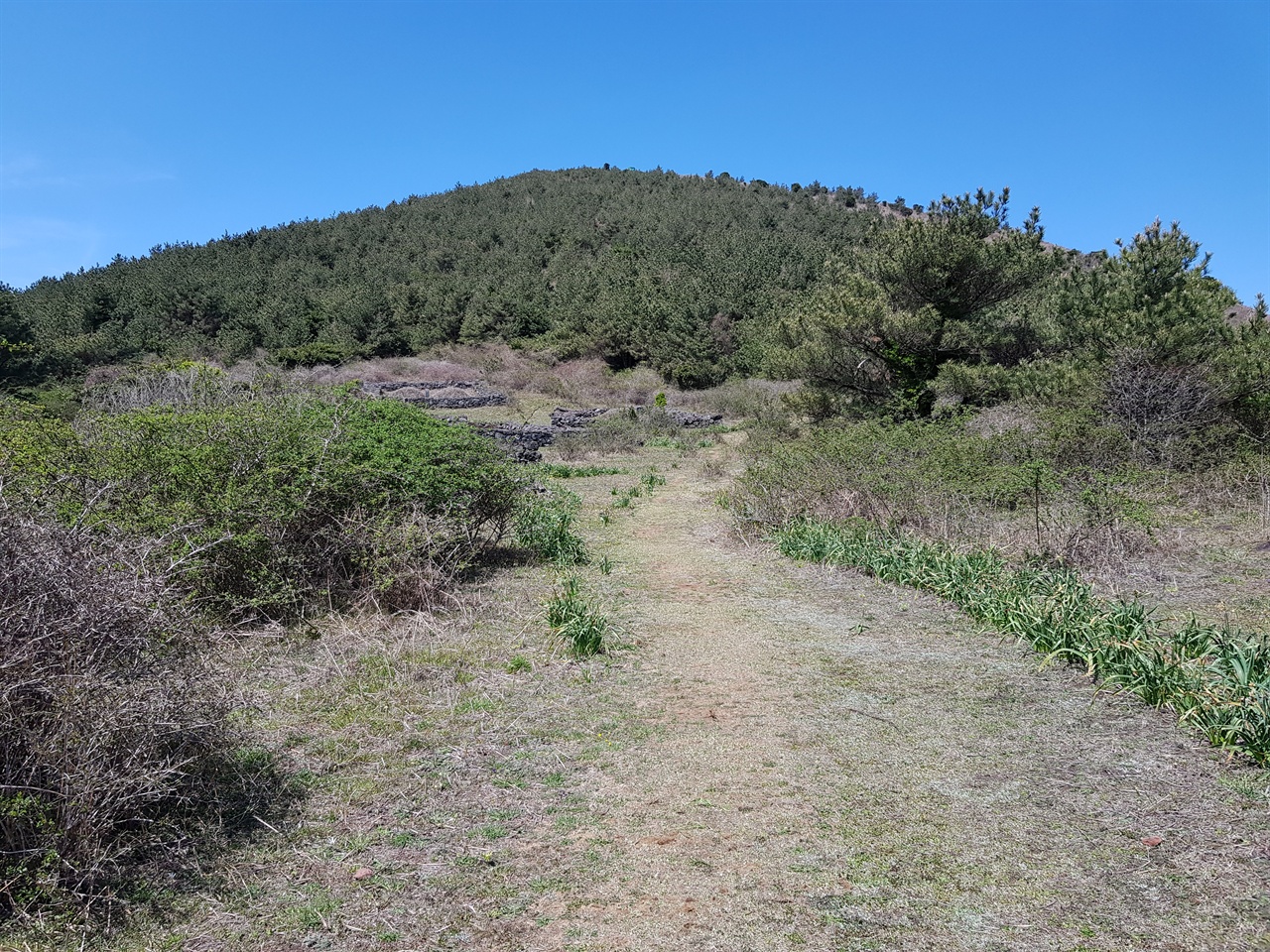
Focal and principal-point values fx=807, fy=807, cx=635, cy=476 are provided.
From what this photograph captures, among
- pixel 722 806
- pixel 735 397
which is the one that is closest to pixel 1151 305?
pixel 722 806

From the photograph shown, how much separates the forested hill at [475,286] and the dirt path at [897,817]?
1190 inches

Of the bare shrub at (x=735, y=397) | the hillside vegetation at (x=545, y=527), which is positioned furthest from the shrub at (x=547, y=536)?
the bare shrub at (x=735, y=397)

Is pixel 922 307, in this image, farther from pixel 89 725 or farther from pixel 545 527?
pixel 89 725

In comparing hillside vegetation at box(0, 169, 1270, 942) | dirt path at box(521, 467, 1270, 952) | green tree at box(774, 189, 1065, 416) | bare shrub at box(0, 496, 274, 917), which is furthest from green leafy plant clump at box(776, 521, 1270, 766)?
green tree at box(774, 189, 1065, 416)

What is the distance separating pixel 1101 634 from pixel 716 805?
3242 millimetres

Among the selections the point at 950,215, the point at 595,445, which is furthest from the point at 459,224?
the point at 950,215

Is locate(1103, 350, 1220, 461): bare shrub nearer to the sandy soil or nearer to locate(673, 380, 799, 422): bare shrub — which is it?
the sandy soil

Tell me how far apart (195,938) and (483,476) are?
5641 mm

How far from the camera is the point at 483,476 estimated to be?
816cm

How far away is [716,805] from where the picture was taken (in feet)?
12.3

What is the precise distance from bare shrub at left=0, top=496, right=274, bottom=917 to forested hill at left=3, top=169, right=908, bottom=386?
96.2 ft

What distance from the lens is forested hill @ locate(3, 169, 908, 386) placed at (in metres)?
38.8

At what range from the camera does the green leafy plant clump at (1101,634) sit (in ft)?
13.7

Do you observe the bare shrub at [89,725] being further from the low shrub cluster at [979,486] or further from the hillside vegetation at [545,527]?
the low shrub cluster at [979,486]
